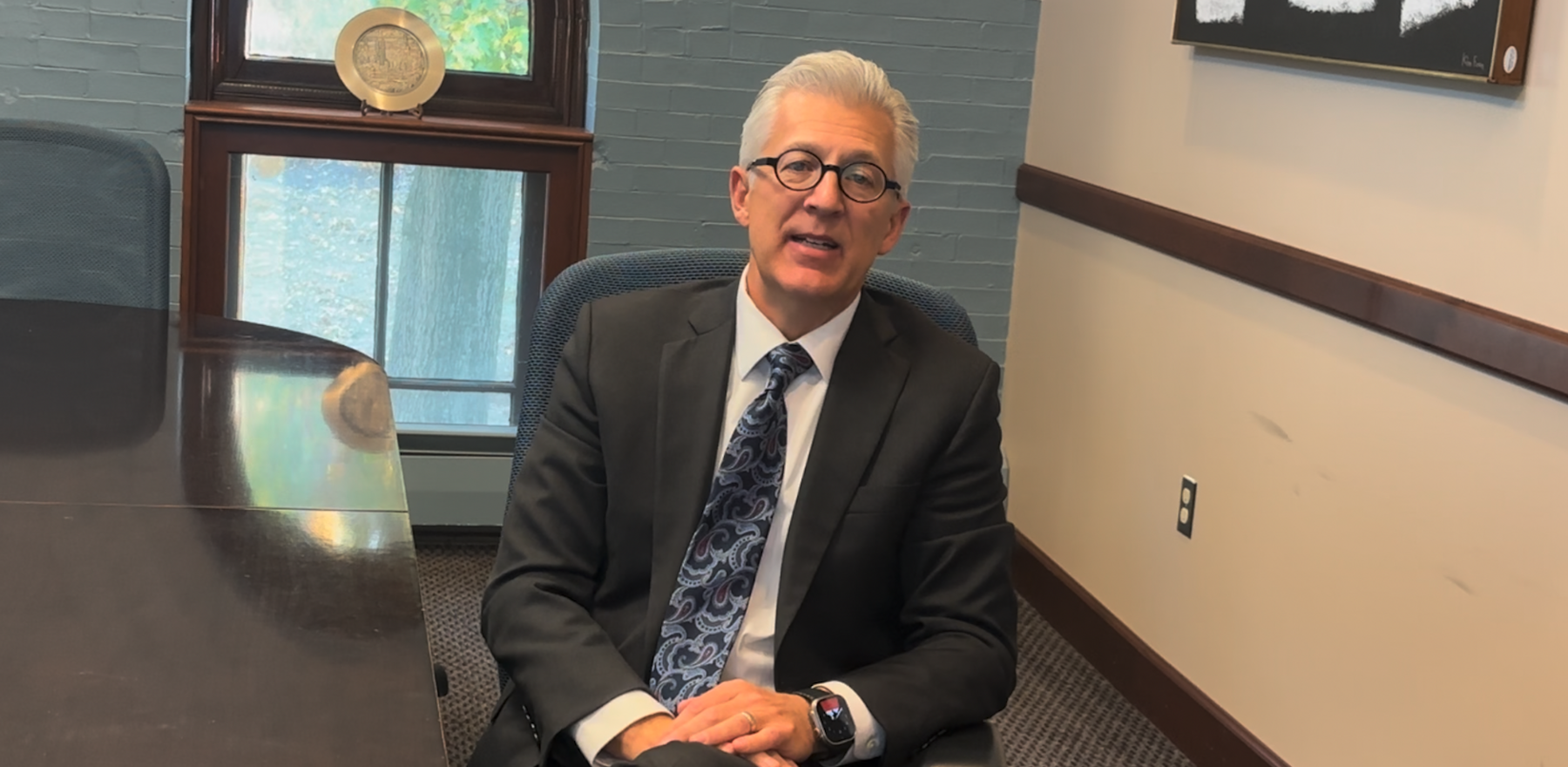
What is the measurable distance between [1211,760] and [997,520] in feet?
4.78

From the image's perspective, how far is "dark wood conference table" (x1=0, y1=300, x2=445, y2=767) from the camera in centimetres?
114

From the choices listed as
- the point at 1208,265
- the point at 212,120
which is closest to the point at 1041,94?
the point at 1208,265

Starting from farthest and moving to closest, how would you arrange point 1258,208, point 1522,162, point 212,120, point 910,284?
point 212,120 → point 1258,208 → point 1522,162 → point 910,284

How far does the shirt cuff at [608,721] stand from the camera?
150 centimetres

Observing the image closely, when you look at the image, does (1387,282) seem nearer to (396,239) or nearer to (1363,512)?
(1363,512)

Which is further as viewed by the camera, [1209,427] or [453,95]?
[453,95]

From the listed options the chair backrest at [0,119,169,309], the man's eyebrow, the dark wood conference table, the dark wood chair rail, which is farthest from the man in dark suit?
the chair backrest at [0,119,169,309]

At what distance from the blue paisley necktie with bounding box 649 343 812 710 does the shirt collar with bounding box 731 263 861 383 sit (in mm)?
38

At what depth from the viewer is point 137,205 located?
2.60m

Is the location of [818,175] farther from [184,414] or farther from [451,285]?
[451,285]

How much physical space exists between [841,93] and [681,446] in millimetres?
401

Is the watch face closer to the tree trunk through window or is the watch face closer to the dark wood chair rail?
the dark wood chair rail

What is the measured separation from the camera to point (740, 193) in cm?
176

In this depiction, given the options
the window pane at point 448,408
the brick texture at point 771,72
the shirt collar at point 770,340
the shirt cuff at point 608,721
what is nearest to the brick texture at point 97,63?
the window pane at point 448,408
